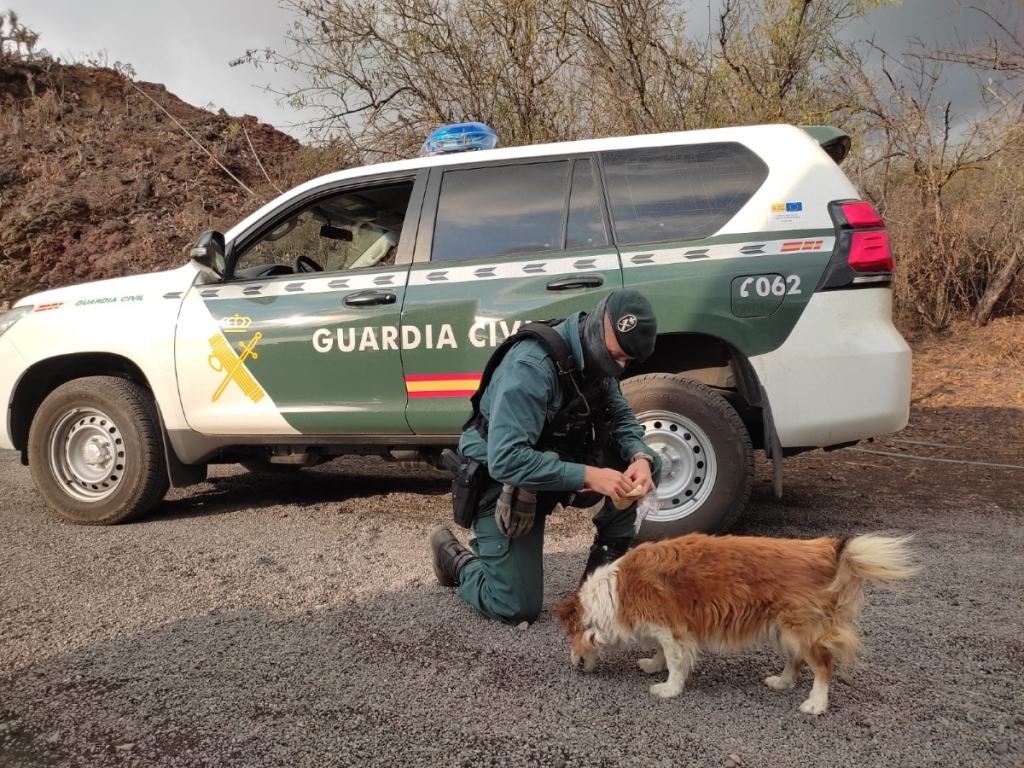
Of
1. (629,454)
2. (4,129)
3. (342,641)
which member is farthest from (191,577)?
(4,129)

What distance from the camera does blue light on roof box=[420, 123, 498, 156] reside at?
445 cm

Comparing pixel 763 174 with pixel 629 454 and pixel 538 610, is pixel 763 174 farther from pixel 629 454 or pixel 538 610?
pixel 538 610

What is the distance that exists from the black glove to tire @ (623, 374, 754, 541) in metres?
1.12

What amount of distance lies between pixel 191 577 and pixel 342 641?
112cm

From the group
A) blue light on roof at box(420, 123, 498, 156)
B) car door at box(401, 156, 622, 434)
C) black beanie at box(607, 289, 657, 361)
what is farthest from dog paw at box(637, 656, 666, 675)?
blue light on roof at box(420, 123, 498, 156)

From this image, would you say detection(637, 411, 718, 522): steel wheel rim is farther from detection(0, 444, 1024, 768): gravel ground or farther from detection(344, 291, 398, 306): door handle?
detection(344, 291, 398, 306): door handle

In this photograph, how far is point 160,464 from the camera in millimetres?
4441

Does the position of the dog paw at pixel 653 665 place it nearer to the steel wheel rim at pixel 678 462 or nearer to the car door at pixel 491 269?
the steel wheel rim at pixel 678 462

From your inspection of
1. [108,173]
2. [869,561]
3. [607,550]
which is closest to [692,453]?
[607,550]

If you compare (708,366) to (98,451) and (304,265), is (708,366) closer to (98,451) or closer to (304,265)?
(304,265)

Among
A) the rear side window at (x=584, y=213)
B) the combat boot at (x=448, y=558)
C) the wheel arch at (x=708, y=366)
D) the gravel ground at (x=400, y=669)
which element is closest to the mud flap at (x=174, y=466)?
the gravel ground at (x=400, y=669)

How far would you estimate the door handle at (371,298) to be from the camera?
4039mm

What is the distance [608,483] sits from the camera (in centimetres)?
258

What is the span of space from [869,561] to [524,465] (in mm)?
1115
